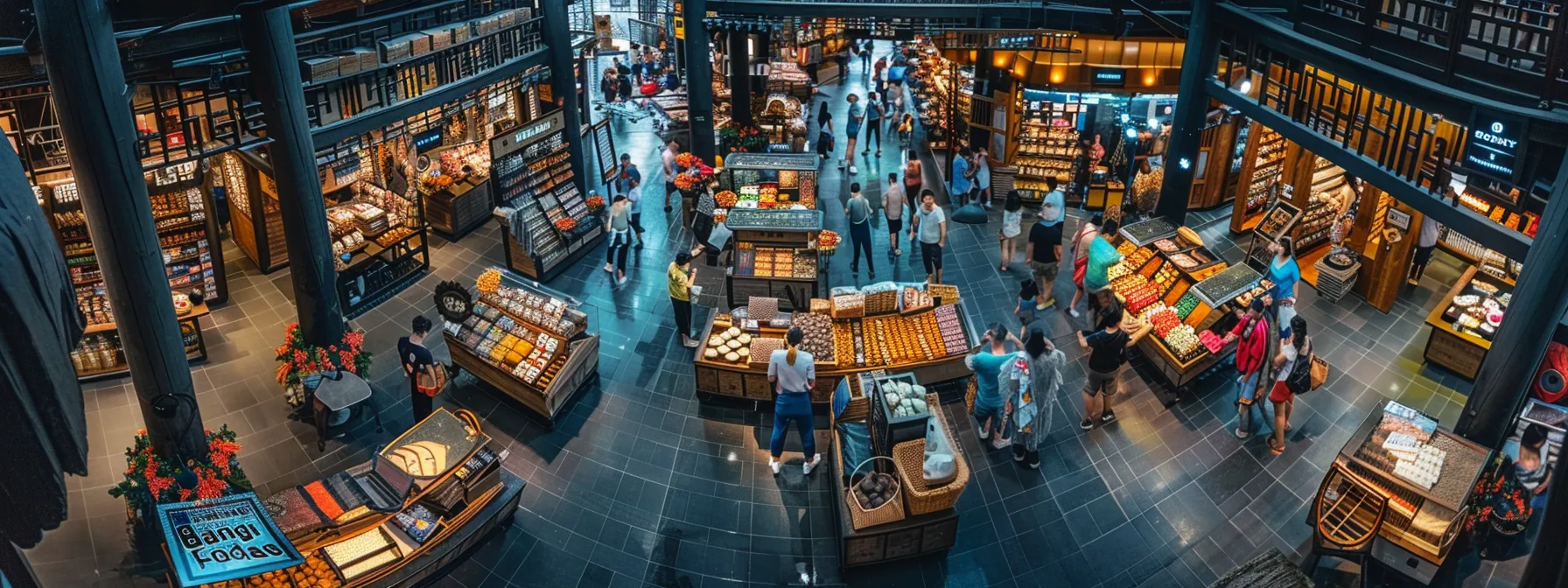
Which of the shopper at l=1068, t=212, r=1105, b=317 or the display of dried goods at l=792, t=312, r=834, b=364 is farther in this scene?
the shopper at l=1068, t=212, r=1105, b=317

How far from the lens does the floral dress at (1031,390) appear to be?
10.1m

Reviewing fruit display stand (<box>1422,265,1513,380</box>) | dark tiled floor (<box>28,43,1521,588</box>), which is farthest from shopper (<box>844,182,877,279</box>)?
fruit display stand (<box>1422,265,1513,380</box>)

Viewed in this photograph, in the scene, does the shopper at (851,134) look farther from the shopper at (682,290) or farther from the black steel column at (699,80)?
the shopper at (682,290)

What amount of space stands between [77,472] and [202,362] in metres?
9.81

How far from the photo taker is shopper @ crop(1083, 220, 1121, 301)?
12.6m

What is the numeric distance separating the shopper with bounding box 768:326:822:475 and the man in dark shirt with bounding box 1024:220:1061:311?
4.57 metres

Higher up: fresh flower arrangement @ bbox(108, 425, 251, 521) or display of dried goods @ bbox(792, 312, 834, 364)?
display of dried goods @ bbox(792, 312, 834, 364)

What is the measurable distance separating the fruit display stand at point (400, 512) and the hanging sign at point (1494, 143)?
10.1 m

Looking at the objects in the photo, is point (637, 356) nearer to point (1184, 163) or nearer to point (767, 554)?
point (767, 554)

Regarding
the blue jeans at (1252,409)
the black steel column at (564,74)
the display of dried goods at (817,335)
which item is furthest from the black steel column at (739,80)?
the blue jeans at (1252,409)

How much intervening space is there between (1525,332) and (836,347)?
6818 mm

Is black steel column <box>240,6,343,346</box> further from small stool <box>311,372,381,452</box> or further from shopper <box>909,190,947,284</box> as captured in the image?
shopper <box>909,190,947,284</box>

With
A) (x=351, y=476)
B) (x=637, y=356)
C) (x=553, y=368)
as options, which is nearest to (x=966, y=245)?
(x=637, y=356)

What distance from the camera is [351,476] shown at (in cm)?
932
